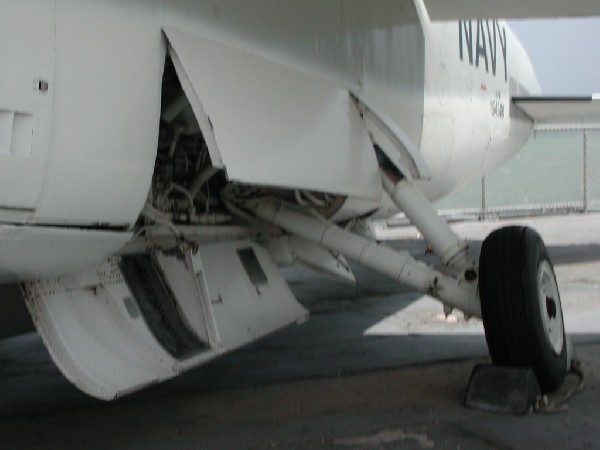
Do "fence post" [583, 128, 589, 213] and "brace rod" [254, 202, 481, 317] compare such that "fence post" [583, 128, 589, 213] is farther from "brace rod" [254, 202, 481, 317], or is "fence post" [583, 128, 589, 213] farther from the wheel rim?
"brace rod" [254, 202, 481, 317]

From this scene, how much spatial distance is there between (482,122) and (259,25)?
4109 mm

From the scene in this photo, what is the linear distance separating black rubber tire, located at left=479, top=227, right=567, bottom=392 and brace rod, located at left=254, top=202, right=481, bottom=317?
0.73ft

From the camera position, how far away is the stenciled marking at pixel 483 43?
21.4 feet

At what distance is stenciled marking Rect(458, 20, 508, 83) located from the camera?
654cm

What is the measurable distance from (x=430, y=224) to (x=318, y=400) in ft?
3.76

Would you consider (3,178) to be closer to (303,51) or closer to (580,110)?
(303,51)

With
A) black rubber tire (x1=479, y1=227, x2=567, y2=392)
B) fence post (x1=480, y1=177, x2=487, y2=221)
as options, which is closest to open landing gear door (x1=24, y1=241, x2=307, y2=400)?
black rubber tire (x1=479, y1=227, x2=567, y2=392)

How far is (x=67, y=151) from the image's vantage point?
2.32 m

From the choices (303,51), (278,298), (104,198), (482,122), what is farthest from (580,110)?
(104,198)

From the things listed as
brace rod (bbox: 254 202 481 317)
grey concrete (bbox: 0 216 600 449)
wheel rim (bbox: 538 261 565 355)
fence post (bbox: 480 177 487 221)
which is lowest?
fence post (bbox: 480 177 487 221)

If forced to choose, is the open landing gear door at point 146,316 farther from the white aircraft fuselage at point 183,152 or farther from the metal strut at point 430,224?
the metal strut at point 430,224

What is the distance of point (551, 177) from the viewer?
17.7 meters

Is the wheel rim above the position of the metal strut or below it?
below

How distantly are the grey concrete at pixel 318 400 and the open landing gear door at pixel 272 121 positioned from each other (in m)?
1.10
